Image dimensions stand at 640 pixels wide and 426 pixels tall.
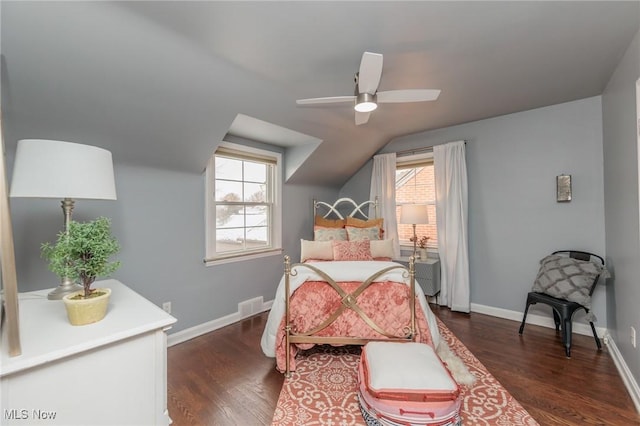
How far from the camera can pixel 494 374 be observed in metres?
2.22

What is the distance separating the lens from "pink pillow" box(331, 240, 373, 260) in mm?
3054

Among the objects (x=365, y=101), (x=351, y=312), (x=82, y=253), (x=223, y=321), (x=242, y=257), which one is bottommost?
(x=223, y=321)

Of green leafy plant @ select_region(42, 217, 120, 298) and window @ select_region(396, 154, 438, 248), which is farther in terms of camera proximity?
window @ select_region(396, 154, 438, 248)

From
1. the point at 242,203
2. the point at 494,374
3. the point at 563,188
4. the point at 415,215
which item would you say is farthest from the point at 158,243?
the point at 563,188

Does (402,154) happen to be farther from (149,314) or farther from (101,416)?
(101,416)

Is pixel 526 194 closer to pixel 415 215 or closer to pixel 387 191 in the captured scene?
pixel 415 215

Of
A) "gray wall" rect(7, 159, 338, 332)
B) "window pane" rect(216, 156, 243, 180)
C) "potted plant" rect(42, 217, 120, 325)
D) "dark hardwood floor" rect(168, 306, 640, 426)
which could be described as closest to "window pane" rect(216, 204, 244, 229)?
"gray wall" rect(7, 159, 338, 332)

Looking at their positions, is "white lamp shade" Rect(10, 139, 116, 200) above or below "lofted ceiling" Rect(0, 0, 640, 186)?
below

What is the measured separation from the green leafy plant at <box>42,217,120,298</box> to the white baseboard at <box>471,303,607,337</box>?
3.93 meters

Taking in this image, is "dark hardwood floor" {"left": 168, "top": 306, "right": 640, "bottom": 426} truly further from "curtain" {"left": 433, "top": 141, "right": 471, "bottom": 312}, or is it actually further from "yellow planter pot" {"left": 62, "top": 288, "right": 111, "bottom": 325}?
"yellow planter pot" {"left": 62, "top": 288, "right": 111, "bottom": 325}

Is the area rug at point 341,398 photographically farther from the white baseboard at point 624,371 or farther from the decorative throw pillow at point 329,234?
the decorative throw pillow at point 329,234

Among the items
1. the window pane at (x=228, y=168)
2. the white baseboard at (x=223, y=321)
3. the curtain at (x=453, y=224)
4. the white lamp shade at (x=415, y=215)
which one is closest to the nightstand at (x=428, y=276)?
the curtain at (x=453, y=224)

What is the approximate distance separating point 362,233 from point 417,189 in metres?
1.36

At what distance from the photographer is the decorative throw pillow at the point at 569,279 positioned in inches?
99.0
